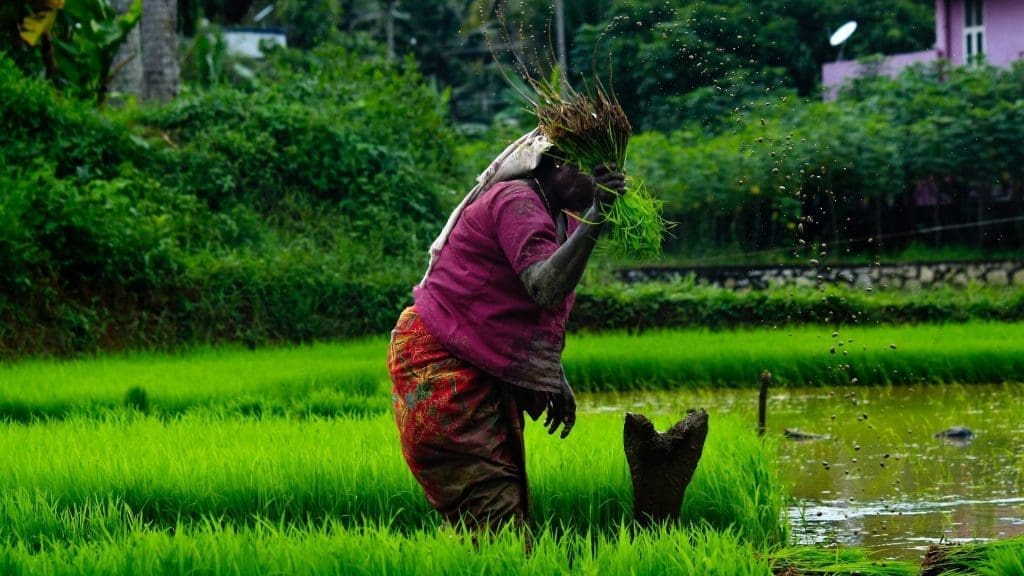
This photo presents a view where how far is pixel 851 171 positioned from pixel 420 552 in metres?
14.9

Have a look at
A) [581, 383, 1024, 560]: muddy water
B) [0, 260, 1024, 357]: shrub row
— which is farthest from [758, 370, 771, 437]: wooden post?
[0, 260, 1024, 357]: shrub row

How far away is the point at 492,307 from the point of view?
148 inches

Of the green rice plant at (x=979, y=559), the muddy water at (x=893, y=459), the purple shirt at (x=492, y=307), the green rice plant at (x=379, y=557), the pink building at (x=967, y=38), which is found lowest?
the muddy water at (x=893, y=459)

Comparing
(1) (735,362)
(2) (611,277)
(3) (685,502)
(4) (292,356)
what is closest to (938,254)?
(2) (611,277)

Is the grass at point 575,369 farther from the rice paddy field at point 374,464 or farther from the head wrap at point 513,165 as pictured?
the head wrap at point 513,165

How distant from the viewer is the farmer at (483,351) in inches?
148

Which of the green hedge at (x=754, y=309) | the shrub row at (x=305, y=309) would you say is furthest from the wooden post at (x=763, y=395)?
the green hedge at (x=754, y=309)

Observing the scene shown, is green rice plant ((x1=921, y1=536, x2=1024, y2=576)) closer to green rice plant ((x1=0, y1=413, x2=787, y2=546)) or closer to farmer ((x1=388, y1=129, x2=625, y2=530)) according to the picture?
green rice plant ((x1=0, y1=413, x2=787, y2=546))

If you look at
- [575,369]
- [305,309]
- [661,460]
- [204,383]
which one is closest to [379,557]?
[661,460]

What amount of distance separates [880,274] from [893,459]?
390 inches

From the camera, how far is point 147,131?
13.6 meters

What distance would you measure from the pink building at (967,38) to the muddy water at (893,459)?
46.0ft

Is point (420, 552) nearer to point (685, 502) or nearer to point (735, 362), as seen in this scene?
point (685, 502)

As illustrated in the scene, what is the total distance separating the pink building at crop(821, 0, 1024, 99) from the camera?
73.5 feet
